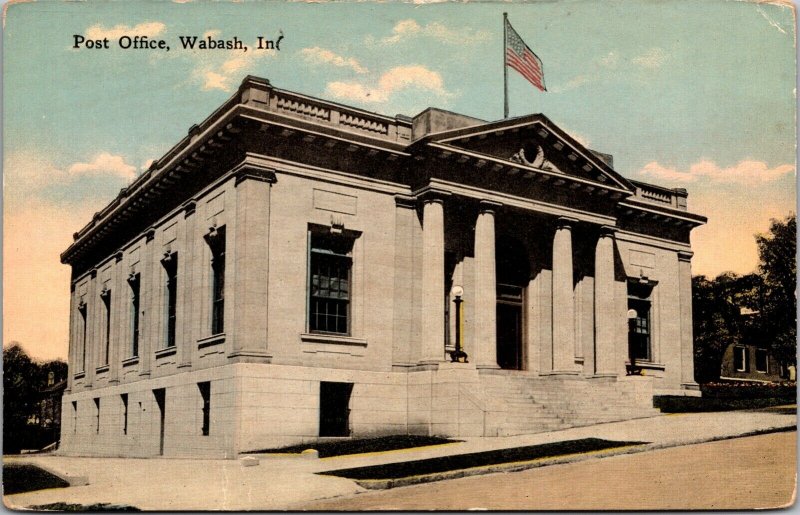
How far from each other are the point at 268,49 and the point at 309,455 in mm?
10226

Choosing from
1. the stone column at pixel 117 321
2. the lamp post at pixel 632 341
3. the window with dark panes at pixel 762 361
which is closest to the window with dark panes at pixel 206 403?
the stone column at pixel 117 321

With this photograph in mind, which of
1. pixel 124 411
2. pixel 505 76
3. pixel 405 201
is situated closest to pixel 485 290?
pixel 405 201

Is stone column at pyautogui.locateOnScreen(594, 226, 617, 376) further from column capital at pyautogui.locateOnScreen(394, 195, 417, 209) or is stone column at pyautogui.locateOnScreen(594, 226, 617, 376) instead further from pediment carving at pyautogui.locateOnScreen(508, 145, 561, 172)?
column capital at pyautogui.locateOnScreen(394, 195, 417, 209)

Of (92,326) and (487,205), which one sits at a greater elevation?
(487,205)

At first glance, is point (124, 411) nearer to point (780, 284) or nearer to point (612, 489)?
point (612, 489)

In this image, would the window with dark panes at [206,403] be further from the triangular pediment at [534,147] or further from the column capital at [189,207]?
the triangular pediment at [534,147]

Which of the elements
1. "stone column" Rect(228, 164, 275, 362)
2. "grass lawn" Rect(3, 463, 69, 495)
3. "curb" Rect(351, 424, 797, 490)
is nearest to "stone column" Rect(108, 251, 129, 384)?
"stone column" Rect(228, 164, 275, 362)

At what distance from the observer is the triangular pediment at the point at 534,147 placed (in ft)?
100.0

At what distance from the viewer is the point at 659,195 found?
124ft

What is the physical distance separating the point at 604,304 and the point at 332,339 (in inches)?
434

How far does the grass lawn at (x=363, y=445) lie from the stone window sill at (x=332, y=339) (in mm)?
3047

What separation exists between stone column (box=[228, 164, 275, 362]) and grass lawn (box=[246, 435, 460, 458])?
277 cm

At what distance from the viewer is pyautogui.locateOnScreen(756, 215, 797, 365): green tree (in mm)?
22500

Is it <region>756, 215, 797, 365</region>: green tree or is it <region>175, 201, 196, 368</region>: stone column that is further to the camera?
<region>175, 201, 196, 368</region>: stone column
